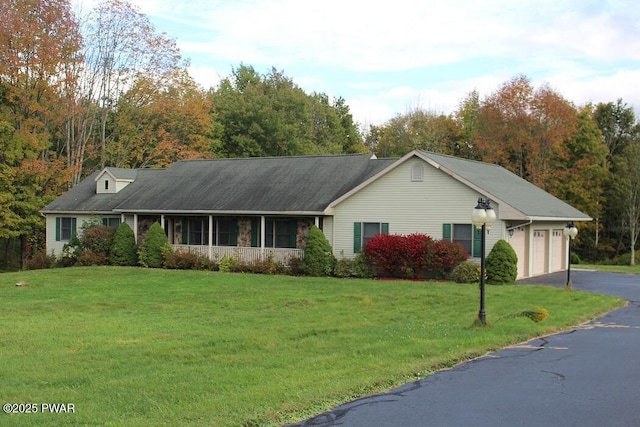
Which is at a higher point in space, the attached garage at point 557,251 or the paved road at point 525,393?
the attached garage at point 557,251

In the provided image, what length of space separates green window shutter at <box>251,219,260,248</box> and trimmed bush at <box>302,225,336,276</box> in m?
3.82

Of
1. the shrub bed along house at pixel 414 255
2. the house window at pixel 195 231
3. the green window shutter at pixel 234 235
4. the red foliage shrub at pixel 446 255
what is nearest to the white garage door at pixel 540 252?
the red foliage shrub at pixel 446 255

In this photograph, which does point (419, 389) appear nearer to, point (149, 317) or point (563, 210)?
point (149, 317)

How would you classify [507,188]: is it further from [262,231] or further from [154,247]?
[154,247]

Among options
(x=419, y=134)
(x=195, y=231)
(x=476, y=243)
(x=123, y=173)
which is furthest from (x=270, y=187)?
(x=419, y=134)

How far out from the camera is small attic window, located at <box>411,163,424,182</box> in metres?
27.5

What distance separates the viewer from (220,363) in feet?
35.5

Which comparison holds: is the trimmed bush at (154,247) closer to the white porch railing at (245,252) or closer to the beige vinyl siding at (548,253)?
the white porch railing at (245,252)

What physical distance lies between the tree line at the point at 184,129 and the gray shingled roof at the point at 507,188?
16.5 meters

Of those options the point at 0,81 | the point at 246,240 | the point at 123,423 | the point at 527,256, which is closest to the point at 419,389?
the point at 123,423

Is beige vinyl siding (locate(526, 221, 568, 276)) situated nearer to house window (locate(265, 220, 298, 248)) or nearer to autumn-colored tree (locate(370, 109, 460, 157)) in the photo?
house window (locate(265, 220, 298, 248))

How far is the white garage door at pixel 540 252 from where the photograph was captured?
29141 mm

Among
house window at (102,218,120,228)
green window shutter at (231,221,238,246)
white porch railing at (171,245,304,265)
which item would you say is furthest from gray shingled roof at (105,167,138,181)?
green window shutter at (231,221,238,246)

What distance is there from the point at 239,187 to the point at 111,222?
7.13m
